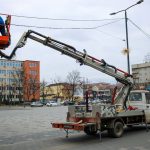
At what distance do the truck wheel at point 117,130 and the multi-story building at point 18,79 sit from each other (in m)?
86.6

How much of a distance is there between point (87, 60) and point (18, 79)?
3736 inches

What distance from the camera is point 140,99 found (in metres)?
18.3

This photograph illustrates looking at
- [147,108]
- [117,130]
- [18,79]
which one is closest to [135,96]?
[147,108]

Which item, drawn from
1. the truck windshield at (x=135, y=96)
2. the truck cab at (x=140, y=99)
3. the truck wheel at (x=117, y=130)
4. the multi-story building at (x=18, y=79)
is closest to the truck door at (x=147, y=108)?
the truck cab at (x=140, y=99)

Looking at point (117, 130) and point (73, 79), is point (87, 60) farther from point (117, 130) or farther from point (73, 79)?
point (73, 79)

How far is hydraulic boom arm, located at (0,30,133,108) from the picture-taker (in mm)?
15906

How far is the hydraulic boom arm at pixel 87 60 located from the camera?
15906 mm

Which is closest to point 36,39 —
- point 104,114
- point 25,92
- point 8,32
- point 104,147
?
point 8,32

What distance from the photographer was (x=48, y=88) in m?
142

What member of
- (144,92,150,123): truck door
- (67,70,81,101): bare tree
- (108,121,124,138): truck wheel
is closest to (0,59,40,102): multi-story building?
(67,70,81,101): bare tree

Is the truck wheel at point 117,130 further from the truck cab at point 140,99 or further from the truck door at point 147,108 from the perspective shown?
the truck cab at point 140,99

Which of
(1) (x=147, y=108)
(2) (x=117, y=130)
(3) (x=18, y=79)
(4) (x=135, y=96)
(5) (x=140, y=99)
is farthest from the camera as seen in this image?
(3) (x=18, y=79)

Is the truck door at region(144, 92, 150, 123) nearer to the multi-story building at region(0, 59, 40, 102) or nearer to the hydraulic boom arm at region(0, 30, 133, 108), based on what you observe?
the hydraulic boom arm at region(0, 30, 133, 108)

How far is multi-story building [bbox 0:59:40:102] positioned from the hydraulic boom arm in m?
84.5
